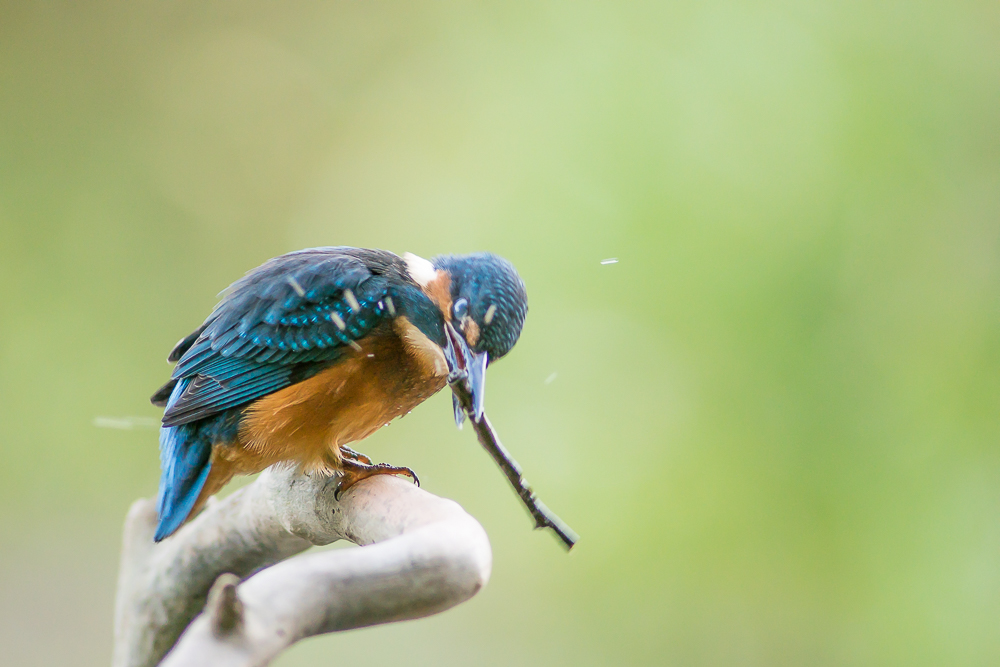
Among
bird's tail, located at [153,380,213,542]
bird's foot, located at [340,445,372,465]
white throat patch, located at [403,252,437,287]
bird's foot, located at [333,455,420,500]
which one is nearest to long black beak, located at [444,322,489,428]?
white throat patch, located at [403,252,437,287]

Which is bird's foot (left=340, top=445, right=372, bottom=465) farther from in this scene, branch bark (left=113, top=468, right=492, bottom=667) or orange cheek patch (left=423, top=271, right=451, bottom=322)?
orange cheek patch (left=423, top=271, right=451, bottom=322)

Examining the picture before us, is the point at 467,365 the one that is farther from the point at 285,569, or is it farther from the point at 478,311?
the point at 285,569

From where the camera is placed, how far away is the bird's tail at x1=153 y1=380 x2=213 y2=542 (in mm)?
1372

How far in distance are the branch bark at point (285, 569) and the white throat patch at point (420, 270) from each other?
32 centimetres

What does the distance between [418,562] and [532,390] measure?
1926mm

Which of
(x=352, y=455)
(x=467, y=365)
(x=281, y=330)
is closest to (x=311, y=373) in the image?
(x=281, y=330)

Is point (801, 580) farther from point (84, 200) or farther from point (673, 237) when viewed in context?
point (84, 200)

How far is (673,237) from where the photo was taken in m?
2.46

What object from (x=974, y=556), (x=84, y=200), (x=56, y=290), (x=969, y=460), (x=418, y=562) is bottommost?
(x=974, y=556)

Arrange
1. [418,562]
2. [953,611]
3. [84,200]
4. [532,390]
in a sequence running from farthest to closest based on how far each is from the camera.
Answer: [84,200]
[532,390]
[953,611]
[418,562]

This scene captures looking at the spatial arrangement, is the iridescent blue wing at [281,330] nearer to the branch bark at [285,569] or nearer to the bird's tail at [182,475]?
the bird's tail at [182,475]

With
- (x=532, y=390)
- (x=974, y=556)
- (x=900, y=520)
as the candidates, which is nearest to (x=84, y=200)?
(x=532, y=390)

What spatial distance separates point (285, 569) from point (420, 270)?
84cm

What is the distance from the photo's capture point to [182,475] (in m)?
1.39
